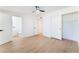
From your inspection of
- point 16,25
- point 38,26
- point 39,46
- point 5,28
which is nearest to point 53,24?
point 38,26

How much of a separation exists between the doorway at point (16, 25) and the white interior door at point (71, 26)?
51.9 inches

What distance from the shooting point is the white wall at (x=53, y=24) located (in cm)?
256

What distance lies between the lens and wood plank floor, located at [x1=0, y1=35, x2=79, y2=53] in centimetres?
225

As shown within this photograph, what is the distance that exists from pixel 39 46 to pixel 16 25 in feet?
2.93

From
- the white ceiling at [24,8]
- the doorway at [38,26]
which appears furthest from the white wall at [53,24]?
the white ceiling at [24,8]

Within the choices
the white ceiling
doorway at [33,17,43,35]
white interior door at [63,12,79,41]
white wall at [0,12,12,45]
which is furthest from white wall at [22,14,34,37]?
white interior door at [63,12,79,41]

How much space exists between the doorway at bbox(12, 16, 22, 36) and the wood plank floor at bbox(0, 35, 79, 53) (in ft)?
0.57

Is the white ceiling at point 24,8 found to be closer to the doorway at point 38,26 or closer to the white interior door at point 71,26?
the doorway at point 38,26

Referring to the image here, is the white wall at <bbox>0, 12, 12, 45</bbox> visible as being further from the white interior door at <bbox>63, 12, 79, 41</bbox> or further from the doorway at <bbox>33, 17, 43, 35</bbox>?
the white interior door at <bbox>63, 12, 79, 41</bbox>
